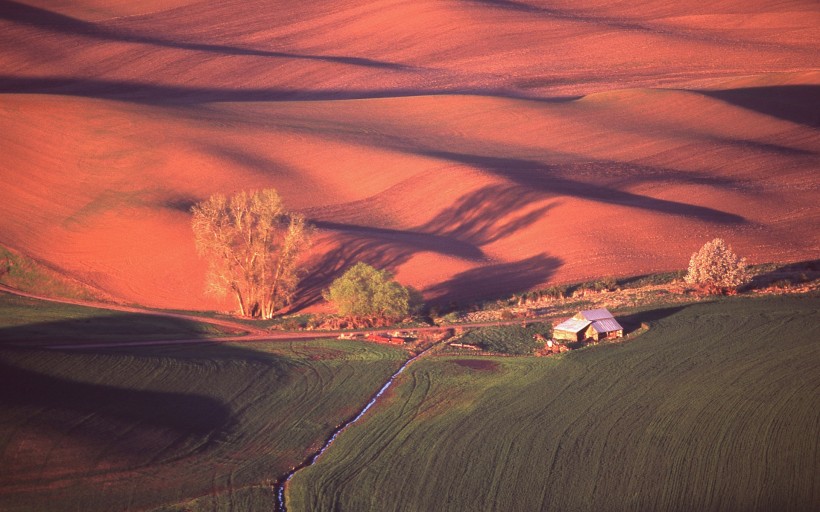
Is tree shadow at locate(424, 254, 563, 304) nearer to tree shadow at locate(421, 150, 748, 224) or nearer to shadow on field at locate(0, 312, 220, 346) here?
tree shadow at locate(421, 150, 748, 224)

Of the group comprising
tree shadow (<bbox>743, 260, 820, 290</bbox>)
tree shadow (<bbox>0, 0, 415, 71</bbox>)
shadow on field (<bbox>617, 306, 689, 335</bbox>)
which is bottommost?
shadow on field (<bbox>617, 306, 689, 335</bbox>)

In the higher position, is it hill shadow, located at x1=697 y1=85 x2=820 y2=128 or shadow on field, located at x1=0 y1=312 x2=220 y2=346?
hill shadow, located at x1=697 y1=85 x2=820 y2=128

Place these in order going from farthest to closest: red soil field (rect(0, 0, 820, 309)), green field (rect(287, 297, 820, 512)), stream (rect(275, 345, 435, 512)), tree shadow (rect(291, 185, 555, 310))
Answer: red soil field (rect(0, 0, 820, 309)) < tree shadow (rect(291, 185, 555, 310)) < stream (rect(275, 345, 435, 512)) < green field (rect(287, 297, 820, 512))

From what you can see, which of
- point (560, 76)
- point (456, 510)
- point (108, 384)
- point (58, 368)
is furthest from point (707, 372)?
point (560, 76)

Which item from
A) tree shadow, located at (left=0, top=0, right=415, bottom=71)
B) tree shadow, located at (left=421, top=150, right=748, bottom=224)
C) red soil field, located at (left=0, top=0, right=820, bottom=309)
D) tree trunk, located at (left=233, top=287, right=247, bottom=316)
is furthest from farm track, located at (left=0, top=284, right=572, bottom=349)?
tree shadow, located at (left=0, top=0, right=415, bottom=71)

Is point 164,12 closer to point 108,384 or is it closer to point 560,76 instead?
point 560,76

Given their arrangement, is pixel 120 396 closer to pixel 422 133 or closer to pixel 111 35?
pixel 422 133
